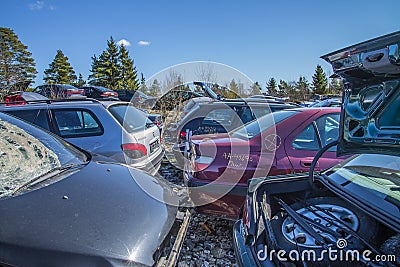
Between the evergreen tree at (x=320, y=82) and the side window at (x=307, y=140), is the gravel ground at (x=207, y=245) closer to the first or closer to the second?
the side window at (x=307, y=140)

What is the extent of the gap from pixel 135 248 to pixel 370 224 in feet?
4.52

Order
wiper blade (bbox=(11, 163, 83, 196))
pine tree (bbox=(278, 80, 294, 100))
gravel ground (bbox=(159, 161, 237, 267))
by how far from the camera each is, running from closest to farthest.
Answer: wiper blade (bbox=(11, 163, 83, 196))
gravel ground (bbox=(159, 161, 237, 267))
pine tree (bbox=(278, 80, 294, 100))

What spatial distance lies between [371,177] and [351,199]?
0.38 m

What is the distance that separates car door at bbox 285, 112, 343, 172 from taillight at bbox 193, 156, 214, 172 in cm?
86

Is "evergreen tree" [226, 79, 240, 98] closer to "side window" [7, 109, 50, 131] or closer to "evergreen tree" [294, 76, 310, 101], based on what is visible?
"side window" [7, 109, 50, 131]

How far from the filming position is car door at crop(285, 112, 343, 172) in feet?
9.04

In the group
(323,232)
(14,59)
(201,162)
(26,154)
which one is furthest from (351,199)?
(14,59)

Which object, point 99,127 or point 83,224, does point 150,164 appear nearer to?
point 99,127

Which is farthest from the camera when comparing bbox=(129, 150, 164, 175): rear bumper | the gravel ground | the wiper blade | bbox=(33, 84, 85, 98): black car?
bbox=(33, 84, 85, 98): black car

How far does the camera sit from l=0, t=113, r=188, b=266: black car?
1.29m

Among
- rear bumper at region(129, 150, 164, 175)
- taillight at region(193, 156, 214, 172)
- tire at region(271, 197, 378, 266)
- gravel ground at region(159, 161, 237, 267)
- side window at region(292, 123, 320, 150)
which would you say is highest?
side window at region(292, 123, 320, 150)

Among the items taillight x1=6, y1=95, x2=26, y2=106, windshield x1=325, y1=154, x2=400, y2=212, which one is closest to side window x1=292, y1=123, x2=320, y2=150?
windshield x1=325, y1=154, x2=400, y2=212

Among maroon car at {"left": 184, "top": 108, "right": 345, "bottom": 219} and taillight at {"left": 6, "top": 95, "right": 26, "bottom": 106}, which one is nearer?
maroon car at {"left": 184, "top": 108, "right": 345, "bottom": 219}

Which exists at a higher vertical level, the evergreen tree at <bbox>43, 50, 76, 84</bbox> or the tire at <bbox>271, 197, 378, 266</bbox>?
the evergreen tree at <bbox>43, 50, 76, 84</bbox>
